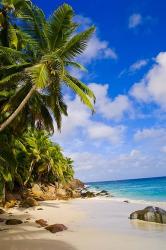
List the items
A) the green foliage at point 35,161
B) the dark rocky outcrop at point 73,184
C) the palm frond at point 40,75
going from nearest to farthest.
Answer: the palm frond at point 40,75, the green foliage at point 35,161, the dark rocky outcrop at point 73,184

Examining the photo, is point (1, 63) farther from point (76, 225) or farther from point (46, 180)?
point (46, 180)

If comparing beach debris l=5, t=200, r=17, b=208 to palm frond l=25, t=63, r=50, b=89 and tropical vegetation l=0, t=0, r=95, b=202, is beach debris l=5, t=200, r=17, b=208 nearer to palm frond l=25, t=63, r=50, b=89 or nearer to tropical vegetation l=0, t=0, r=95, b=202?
tropical vegetation l=0, t=0, r=95, b=202

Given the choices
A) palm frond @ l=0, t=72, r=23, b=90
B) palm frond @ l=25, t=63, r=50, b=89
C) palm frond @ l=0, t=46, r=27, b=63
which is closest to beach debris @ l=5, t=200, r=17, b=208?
palm frond @ l=0, t=72, r=23, b=90

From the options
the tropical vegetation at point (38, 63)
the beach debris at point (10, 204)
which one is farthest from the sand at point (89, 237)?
A: the beach debris at point (10, 204)

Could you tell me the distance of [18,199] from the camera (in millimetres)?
27766

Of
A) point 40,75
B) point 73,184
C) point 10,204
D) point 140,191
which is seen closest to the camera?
point 40,75

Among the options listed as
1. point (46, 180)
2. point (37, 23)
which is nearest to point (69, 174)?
point (46, 180)

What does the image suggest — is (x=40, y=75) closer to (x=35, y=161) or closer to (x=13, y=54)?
(x=13, y=54)

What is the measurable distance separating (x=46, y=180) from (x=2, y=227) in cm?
2442

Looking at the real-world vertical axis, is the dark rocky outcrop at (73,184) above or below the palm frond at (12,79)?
above

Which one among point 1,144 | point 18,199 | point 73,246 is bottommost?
point 73,246

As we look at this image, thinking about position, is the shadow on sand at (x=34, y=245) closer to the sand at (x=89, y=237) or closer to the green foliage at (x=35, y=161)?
the sand at (x=89, y=237)

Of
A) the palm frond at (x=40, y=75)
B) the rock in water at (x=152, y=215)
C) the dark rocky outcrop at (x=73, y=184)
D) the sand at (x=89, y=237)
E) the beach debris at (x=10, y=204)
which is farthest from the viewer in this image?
the dark rocky outcrop at (x=73, y=184)

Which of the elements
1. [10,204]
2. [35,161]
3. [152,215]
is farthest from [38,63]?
[35,161]
